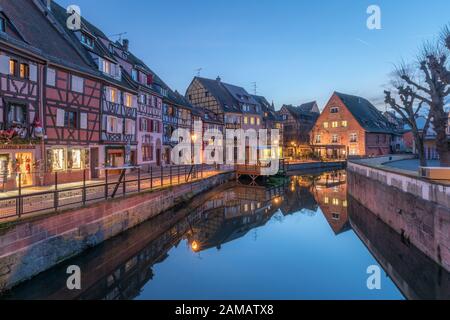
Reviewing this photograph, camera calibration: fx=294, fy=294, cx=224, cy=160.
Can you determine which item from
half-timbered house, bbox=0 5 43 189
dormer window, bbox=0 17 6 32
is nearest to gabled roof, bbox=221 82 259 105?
half-timbered house, bbox=0 5 43 189

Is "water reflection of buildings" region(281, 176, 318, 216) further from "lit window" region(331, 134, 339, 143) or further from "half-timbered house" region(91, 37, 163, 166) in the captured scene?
"lit window" region(331, 134, 339, 143)

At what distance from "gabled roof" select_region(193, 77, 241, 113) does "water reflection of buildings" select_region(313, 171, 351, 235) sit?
20.1m

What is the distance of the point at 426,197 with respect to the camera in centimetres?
1028

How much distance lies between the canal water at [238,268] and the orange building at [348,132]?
3635 centimetres

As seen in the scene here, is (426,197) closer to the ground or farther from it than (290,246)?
farther from it

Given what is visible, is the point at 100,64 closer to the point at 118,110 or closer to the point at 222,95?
the point at 118,110

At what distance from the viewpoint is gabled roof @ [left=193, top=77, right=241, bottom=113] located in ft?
158

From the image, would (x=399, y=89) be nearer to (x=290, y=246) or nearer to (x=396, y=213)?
(x=396, y=213)

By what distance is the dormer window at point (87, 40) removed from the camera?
22531 millimetres

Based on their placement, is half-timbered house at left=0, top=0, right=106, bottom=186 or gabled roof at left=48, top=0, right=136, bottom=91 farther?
gabled roof at left=48, top=0, right=136, bottom=91
